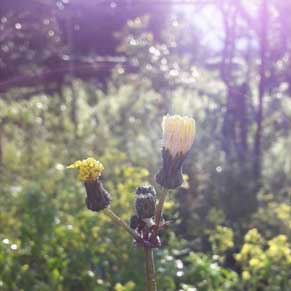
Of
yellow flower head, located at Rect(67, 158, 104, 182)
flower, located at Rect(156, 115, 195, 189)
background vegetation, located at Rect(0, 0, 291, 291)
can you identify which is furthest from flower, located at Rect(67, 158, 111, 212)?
background vegetation, located at Rect(0, 0, 291, 291)

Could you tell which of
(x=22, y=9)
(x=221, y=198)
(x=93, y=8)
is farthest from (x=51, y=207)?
(x=93, y=8)

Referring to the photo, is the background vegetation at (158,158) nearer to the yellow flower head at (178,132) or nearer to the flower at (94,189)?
the flower at (94,189)

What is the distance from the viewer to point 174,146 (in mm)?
1112

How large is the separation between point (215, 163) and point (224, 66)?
1.27m

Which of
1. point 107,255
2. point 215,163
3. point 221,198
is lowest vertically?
point 107,255

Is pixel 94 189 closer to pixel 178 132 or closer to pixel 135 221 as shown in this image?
pixel 135 221

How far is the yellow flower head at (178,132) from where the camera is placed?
3.47ft

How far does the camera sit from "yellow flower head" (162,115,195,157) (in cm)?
106

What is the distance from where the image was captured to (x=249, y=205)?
334 centimetres

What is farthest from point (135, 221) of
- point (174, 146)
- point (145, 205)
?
point (174, 146)

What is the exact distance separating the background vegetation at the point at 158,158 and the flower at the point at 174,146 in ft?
2.62

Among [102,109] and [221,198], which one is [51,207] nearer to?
[221,198]

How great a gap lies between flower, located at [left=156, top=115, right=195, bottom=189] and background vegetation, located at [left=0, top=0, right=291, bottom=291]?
0.80 m

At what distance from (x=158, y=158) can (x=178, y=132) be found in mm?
2471
